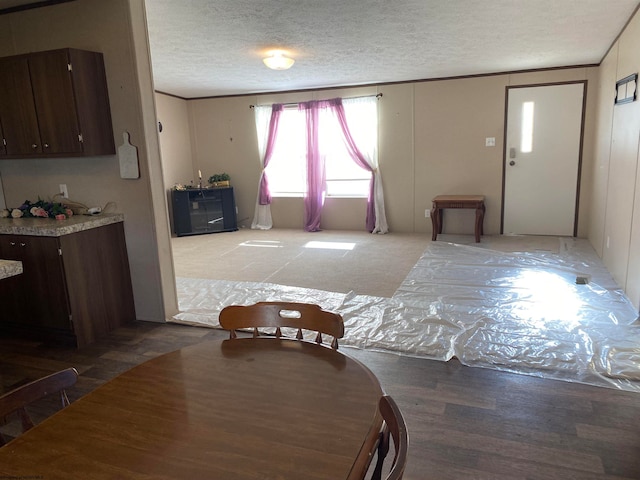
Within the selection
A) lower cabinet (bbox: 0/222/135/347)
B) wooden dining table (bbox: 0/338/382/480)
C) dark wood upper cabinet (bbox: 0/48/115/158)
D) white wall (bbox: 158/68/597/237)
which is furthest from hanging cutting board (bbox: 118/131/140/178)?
white wall (bbox: 158/68/597/237)

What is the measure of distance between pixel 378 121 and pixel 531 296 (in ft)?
12.3

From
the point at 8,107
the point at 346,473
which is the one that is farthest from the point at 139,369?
the point at 8,107

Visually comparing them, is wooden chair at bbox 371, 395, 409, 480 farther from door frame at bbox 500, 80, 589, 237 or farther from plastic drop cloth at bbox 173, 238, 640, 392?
door frame at bbox 500, 80, 589, 237

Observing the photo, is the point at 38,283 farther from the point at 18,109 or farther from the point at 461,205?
the point at 461,205

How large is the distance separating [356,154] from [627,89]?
3.62m

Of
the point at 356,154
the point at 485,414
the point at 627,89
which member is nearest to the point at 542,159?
the point at 627,89

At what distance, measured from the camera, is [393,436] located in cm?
92

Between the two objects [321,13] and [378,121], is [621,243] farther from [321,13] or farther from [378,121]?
[378,121]

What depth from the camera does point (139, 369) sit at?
1308 mm

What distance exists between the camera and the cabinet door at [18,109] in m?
3.09

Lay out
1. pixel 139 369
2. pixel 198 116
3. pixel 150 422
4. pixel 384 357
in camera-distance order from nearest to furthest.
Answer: pixel 150 422, pixel 139 369, pixel 384 357, pixel 198 116

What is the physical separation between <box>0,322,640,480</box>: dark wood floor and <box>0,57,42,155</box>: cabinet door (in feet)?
4.80

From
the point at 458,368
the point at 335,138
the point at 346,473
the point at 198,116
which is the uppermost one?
the point at 198,116

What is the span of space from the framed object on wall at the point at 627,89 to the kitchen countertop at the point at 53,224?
13.6ft
